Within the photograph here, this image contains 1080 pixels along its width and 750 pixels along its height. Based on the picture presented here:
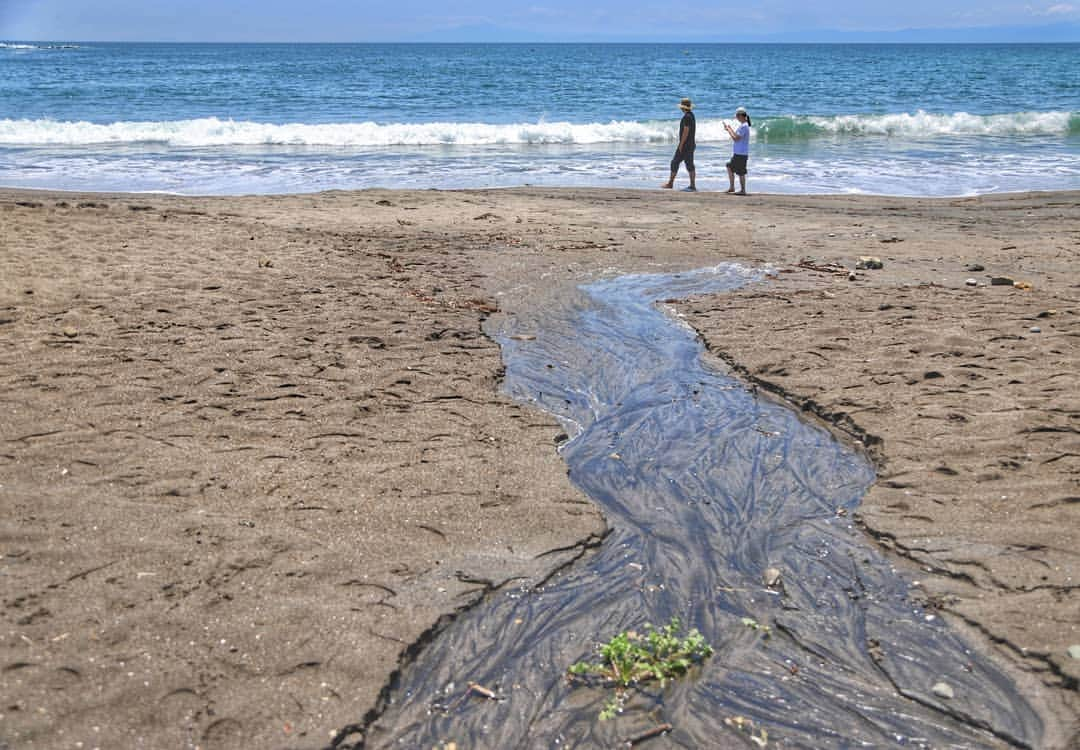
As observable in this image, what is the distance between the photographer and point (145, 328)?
691 centimetres

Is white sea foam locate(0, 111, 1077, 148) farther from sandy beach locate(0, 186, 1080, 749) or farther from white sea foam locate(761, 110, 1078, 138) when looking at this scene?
sandy beach locate(0, 186, 1080, 749)

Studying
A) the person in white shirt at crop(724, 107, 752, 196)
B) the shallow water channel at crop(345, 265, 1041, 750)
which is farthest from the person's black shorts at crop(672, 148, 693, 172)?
the shallow water channel at crop(345, 265, 1041, 750)

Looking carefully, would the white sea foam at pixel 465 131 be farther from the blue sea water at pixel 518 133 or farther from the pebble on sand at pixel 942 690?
the pebble on sand at pixel 942 690

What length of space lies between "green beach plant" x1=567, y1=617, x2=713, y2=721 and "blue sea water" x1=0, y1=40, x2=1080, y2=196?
13667 mm

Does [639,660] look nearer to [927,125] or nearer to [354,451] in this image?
[354,451]

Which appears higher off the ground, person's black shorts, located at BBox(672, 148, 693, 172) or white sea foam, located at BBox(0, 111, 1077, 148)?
white sea foam, located at BBox(0, 111, 1077, 148)

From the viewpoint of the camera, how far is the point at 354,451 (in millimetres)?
5199

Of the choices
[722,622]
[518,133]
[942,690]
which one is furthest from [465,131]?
[942,690]

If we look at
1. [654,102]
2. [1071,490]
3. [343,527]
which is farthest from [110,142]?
[1071,490]

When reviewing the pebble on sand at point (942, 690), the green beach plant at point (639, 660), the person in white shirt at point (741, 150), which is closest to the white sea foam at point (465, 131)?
the person in white shirt at point (741, 150)

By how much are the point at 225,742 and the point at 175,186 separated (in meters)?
14.9

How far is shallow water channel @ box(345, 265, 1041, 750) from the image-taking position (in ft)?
10.7

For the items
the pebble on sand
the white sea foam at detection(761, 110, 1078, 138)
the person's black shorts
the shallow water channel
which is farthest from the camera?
the white sea foam at detection(761, 110, 1078, 138)

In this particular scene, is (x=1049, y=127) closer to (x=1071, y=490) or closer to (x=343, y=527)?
(x=1071, y=490)
